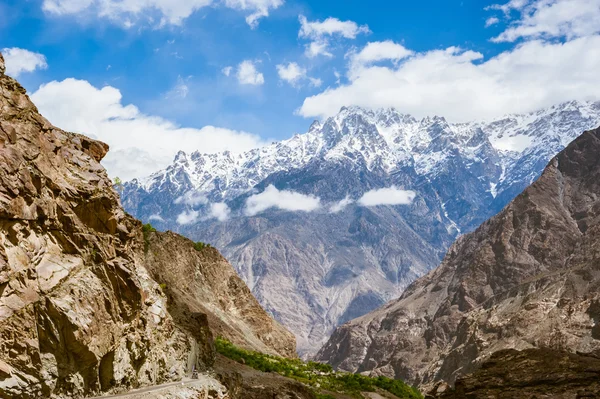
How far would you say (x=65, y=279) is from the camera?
104ft

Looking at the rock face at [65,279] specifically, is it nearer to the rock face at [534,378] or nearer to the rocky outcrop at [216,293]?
the rock face at [534,378]

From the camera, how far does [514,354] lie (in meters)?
25.4

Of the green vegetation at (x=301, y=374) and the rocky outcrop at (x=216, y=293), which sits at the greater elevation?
the rocky outcrop at (x=216, y=293)

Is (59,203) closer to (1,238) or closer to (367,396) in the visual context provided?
(1,238)

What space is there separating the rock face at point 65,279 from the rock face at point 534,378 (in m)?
16.3

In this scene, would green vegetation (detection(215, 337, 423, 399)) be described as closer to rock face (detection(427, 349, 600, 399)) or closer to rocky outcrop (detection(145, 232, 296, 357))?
rocky outcrop (detection(145, 232, 296, 357))

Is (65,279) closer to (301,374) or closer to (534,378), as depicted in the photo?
(534,378)

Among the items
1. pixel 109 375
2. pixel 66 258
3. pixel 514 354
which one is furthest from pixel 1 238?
pixel 514 354

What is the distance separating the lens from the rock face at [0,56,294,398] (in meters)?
28.3

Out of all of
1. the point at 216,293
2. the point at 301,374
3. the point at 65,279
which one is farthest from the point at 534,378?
the point at 216,293

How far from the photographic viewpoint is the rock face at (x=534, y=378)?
21016 millimetres

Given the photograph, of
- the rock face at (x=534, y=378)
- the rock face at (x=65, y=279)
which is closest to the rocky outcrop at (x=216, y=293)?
the rock face at (x=65, y=279)

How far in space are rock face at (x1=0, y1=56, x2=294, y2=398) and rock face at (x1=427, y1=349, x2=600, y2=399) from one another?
16284 mm

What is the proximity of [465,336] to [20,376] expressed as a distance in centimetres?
16490
